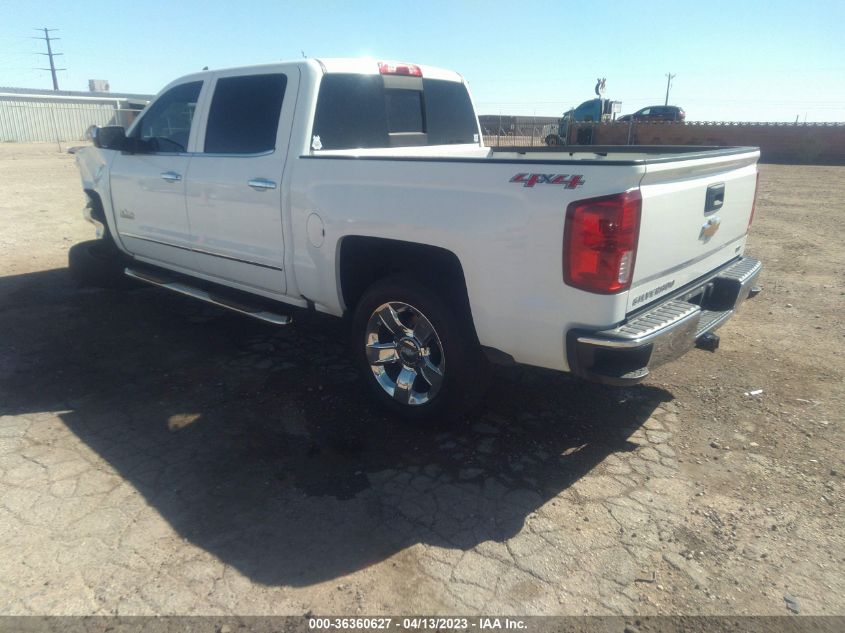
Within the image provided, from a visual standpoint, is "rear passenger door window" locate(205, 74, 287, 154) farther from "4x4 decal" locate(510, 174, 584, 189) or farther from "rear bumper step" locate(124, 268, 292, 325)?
"4x4 decal" locate(510, 174, 584, 189)

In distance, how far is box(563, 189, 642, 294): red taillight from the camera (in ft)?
8.79

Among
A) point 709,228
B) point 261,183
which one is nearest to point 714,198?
point 709,228

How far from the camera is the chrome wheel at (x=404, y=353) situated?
3559 mm

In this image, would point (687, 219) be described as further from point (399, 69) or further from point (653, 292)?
point (399, 69)

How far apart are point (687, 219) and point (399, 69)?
2491 mm

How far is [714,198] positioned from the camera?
3.40m

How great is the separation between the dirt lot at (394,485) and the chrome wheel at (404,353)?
0.26 m

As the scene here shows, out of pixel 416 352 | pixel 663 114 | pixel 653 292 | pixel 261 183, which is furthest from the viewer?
pixel 663 114

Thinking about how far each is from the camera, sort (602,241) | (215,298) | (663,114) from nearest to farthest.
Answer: (602,241) < (215,298) < (663,114)

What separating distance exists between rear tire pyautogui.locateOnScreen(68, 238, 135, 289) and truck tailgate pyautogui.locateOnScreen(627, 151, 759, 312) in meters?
5.05

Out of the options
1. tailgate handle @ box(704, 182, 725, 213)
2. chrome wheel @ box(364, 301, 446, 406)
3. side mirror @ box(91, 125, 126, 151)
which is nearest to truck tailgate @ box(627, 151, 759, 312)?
tailgate handle @ box(704, 182, 725, 213)

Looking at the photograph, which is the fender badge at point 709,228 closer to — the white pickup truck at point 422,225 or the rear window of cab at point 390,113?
the white pickup truck at point 422,225

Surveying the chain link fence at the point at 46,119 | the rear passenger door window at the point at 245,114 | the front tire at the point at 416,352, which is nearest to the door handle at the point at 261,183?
the rear passenger door window at the point at 245,114

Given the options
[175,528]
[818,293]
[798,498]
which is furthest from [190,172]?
[818,293]
